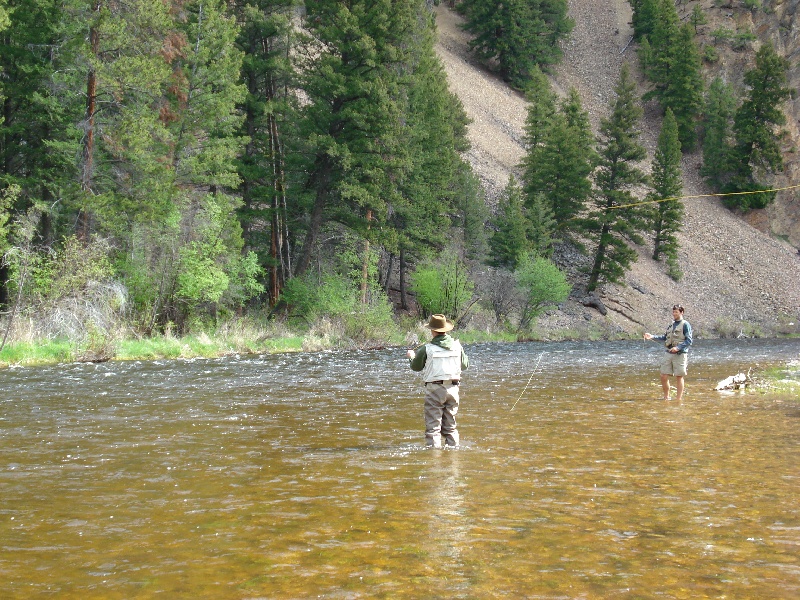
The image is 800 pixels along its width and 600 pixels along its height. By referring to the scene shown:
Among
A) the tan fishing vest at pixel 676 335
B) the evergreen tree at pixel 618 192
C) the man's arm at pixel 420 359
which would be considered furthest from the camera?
the evergreen tree at pixel 618 192

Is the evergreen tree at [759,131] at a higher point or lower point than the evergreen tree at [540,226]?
higher

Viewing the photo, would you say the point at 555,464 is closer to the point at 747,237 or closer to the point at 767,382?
the point at 767,382

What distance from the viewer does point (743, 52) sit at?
84625 mm

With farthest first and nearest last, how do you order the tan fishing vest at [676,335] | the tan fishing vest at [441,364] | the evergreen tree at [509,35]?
1. the evergreen tree at [509,35]
2. the tan fishing vest at [676,335]
3. the tan fishing vest at [441,364]

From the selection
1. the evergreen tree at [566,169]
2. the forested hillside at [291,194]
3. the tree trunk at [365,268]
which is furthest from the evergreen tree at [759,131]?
the tree trunk at [365,268]

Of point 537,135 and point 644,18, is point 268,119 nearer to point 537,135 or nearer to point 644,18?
point 537,135

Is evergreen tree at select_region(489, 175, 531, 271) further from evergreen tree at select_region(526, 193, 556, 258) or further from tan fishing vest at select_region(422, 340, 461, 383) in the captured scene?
tan fishing vest at select_region(422, 340, 461, 383)

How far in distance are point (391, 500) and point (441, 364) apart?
3.12 m

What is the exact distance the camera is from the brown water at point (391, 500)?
16.2 ft

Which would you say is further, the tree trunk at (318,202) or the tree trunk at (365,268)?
the tree trunk at (365,268)

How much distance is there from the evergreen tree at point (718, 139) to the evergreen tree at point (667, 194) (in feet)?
43.9

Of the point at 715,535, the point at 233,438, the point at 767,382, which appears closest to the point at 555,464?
the point at 715,535

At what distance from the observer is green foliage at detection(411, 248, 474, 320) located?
135ft

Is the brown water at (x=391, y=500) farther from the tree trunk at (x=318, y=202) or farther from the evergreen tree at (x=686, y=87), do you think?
the evergreen tree at (x=686, y=87)
